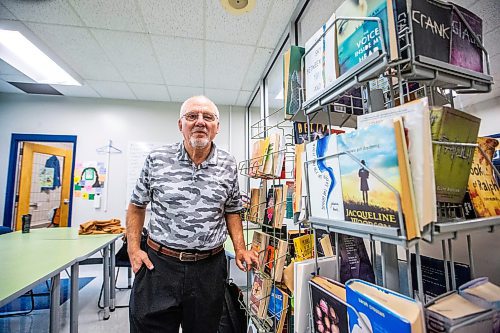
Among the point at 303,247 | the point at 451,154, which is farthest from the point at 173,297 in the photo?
the point at 451,154

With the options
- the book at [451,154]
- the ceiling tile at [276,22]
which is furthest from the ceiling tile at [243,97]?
the book at [451,154]

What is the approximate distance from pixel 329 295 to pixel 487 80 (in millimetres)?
710

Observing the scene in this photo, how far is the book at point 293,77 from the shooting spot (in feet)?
3.23

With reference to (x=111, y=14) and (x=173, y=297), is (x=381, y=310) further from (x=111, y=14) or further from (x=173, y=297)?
(x=111, y=14)

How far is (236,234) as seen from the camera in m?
1.49

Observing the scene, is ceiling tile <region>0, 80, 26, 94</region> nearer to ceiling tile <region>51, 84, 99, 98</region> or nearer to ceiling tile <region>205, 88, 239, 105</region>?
ceiling tile <region>51, 84, 99, 98</region>

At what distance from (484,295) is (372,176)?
0.36m

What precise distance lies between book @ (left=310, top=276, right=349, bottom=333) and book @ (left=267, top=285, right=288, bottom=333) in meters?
0.36

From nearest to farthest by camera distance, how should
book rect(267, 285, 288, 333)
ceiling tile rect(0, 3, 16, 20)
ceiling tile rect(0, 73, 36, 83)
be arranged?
book rect(267, 285, 288, 333)
ceiling tile rect(0, 3, 16, 20)
ceiling tile rect(0, 73, 36, 83)

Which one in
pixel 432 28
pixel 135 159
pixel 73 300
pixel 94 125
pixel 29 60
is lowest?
pixel 73 300

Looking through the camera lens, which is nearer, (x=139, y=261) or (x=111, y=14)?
(x=139, y=261)

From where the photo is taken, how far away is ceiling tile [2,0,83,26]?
2.05m

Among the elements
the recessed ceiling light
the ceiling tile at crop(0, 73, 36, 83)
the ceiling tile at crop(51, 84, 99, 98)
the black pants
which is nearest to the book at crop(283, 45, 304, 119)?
the black pants

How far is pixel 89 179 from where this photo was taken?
13.5 ft
